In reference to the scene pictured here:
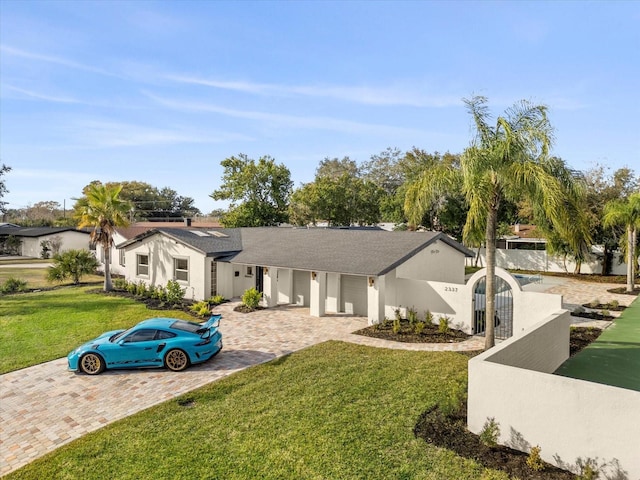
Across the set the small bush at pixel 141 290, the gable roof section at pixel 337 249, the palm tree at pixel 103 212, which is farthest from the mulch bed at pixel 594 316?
the palm tree at pixel 103 212

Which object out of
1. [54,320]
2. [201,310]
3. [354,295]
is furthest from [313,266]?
[54,320]

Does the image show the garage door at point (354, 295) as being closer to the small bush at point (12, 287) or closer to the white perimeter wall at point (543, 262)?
the small bush at point (12, 287)

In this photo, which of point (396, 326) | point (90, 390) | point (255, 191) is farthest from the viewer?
point (255, 191)

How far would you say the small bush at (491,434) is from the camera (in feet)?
22.1

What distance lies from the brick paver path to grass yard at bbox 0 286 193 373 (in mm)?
1574

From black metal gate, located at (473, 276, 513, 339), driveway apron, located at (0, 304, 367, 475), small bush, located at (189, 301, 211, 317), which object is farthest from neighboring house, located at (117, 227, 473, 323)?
driveway apron, located at (0, 304, 367, 475)

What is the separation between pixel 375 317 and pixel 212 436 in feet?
31.0

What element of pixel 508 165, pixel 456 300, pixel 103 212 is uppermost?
pixel 508 165

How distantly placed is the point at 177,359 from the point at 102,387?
6.31 feet

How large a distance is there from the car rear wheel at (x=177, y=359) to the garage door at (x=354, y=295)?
888cm

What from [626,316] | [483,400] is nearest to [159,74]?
[483,400]

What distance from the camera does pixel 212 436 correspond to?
737cm

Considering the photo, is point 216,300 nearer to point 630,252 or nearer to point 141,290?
point 141,290

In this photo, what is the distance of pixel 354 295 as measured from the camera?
1822 centimetres
